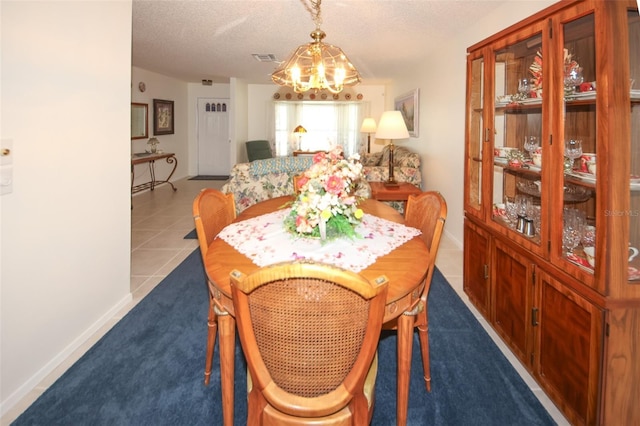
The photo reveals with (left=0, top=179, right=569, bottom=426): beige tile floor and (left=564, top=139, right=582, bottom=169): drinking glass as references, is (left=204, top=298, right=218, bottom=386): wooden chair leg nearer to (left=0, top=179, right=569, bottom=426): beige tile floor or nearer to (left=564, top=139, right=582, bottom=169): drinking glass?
(left=0, top=179, right=569, bottom=426): beige tile floor

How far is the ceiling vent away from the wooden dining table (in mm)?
4970

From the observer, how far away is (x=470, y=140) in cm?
279

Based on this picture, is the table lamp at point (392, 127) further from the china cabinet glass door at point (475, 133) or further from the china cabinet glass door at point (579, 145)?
the china cabinet glass door at point (579, 145)

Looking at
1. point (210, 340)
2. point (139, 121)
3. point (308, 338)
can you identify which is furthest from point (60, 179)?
point (139, 121)

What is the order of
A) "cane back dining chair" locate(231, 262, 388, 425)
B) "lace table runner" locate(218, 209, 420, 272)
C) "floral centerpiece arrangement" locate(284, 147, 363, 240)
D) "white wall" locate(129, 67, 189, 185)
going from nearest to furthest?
"cane back dining chair" locate(231, 262, 388, 425) < "lace table runner" locate(218, 209, 420, 272) < "floral centerpiece arrangement" locate(284, 147, 363, 240) < "white wall" locate(129, 67, 189, 185)

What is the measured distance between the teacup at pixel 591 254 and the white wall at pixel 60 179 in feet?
8.15

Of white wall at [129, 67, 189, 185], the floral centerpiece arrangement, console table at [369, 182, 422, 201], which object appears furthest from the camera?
white wall at [129, 67, 189, 185]

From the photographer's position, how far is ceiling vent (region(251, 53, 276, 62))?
6057 millimetres

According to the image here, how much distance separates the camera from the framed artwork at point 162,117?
28.8 ft

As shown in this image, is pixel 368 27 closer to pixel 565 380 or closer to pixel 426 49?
pixel 426 49

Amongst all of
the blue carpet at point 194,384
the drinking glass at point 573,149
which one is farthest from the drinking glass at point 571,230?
the blue carpet at point 194,384

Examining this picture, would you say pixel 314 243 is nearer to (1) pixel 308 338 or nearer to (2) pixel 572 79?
(1) pixel 308 338

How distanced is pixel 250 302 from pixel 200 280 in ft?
8.49

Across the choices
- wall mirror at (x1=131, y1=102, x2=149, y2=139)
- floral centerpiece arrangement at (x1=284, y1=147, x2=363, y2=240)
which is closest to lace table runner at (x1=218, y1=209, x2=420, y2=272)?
floral centerpiece arrangement at (x1=284, y1=147, x2=363, y2=240)
